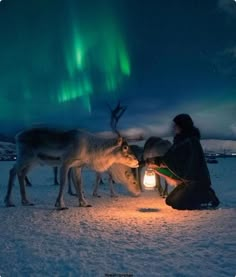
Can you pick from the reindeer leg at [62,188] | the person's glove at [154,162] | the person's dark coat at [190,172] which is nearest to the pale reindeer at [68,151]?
the reindeer leg at [62,188]

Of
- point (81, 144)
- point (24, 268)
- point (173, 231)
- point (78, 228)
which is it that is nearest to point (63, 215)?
point (78, 228)

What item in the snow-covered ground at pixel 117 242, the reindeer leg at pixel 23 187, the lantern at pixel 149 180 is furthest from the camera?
the reindeer leg at pixel 23 187

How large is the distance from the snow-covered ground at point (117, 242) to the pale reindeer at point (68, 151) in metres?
0.93

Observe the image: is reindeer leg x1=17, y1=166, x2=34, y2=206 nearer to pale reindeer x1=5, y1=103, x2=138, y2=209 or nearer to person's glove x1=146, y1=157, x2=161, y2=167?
pale reindeer x1=5, y1=103, x2=138, y2=209

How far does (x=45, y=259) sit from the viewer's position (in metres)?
3.14

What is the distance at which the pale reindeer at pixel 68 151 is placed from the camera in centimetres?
650

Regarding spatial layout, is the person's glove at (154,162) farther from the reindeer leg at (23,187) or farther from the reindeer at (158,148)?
the reindeer leg at (23,187)

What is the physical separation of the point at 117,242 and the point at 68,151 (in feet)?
9.84

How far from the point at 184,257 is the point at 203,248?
369 mm

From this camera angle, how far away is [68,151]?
21.1 ft

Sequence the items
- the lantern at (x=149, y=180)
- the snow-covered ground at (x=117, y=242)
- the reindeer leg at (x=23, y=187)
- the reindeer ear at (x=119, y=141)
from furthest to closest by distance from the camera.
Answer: the reindeer ear at (x=119, y=141), the reindeer leg at (x=23, y=187), the lantern at (x=149, y=180), the snow-covered ground at (x=117, y=242)

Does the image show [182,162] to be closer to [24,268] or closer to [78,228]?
[78,228]

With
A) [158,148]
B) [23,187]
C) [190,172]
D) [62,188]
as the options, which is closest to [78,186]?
[62,188]

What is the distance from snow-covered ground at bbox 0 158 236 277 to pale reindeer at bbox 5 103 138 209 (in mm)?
929
